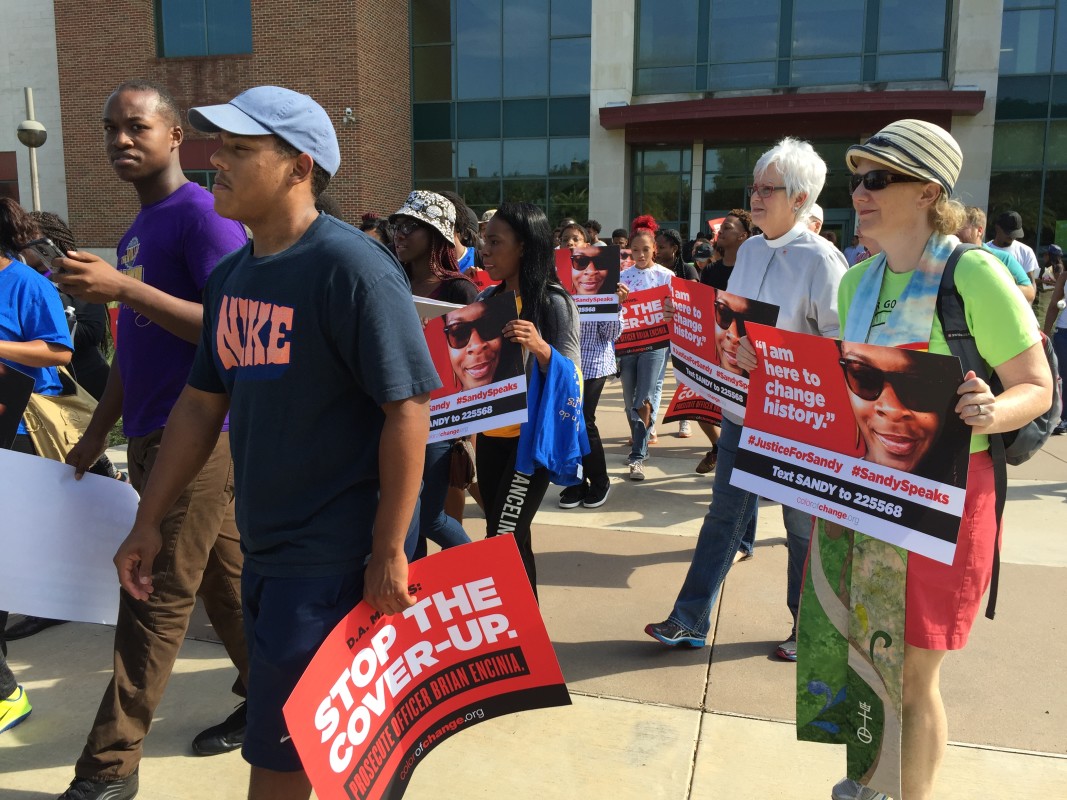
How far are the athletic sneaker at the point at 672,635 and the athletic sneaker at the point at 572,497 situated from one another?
2.29 meters

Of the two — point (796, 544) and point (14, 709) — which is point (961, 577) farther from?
point (14, 709)

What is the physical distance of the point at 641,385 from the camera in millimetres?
7000

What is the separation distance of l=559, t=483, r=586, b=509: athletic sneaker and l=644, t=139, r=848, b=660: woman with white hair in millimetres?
2248

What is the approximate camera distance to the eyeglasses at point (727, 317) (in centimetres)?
351

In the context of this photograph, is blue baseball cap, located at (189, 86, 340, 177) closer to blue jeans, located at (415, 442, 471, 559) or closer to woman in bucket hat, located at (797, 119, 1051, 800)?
woman in bucket hat, located at (797, 119, 1051, 800)

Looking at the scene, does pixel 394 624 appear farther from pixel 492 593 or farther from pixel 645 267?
pixel 645 267

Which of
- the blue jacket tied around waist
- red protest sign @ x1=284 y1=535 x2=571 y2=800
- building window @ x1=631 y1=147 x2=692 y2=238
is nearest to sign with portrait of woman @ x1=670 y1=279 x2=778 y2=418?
the blue jacket tied around waist

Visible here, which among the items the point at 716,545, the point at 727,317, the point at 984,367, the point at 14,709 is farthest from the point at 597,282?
the point at 14,709

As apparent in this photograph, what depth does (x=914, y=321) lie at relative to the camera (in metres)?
2.26

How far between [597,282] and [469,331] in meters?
3.09

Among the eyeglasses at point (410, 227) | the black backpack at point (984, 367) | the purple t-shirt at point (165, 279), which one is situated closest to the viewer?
the black backpack at point (984, 367)

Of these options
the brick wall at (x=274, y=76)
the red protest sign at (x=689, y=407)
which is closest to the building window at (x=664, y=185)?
the brick wall at (x=274, y=76)

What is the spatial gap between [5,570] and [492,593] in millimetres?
1730

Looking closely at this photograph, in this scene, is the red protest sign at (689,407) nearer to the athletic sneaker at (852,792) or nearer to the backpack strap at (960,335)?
the athletic sneaker at (852,792)
